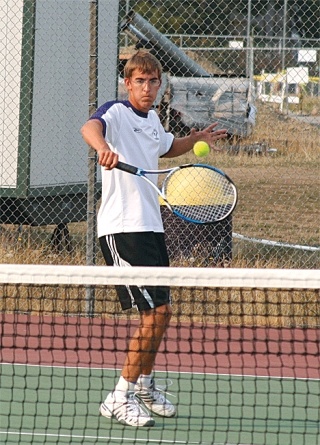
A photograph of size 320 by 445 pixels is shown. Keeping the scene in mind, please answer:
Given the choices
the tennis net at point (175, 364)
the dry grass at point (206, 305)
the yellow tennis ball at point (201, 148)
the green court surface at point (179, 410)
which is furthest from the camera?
the dry grass at point (206, 305)

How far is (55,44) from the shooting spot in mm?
9039

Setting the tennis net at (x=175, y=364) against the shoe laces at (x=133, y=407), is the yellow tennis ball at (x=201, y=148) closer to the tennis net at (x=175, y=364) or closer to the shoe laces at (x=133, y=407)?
the tennis net at (x=175, y=364)

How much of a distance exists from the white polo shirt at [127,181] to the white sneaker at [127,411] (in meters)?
0.80

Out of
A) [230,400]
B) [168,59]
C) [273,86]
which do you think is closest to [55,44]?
[168,59]

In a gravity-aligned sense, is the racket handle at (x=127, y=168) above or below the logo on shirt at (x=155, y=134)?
below

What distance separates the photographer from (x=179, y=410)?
5395mm

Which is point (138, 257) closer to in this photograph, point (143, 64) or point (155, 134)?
point (155, 134)

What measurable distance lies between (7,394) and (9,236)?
439 cm

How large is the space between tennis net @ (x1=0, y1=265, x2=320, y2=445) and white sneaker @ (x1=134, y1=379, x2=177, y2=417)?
0.04 m

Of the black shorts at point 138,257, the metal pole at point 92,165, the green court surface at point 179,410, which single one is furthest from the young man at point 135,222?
the metal pole at point 92,165

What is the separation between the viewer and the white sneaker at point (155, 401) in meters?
5.20

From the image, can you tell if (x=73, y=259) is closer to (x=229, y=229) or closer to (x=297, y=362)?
(x=229, y=229)

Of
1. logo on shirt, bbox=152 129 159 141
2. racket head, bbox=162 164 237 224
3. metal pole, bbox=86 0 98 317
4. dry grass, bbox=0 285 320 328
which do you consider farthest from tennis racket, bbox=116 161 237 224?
metal pole, bbox=86 0 98 317

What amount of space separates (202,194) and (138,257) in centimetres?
79
